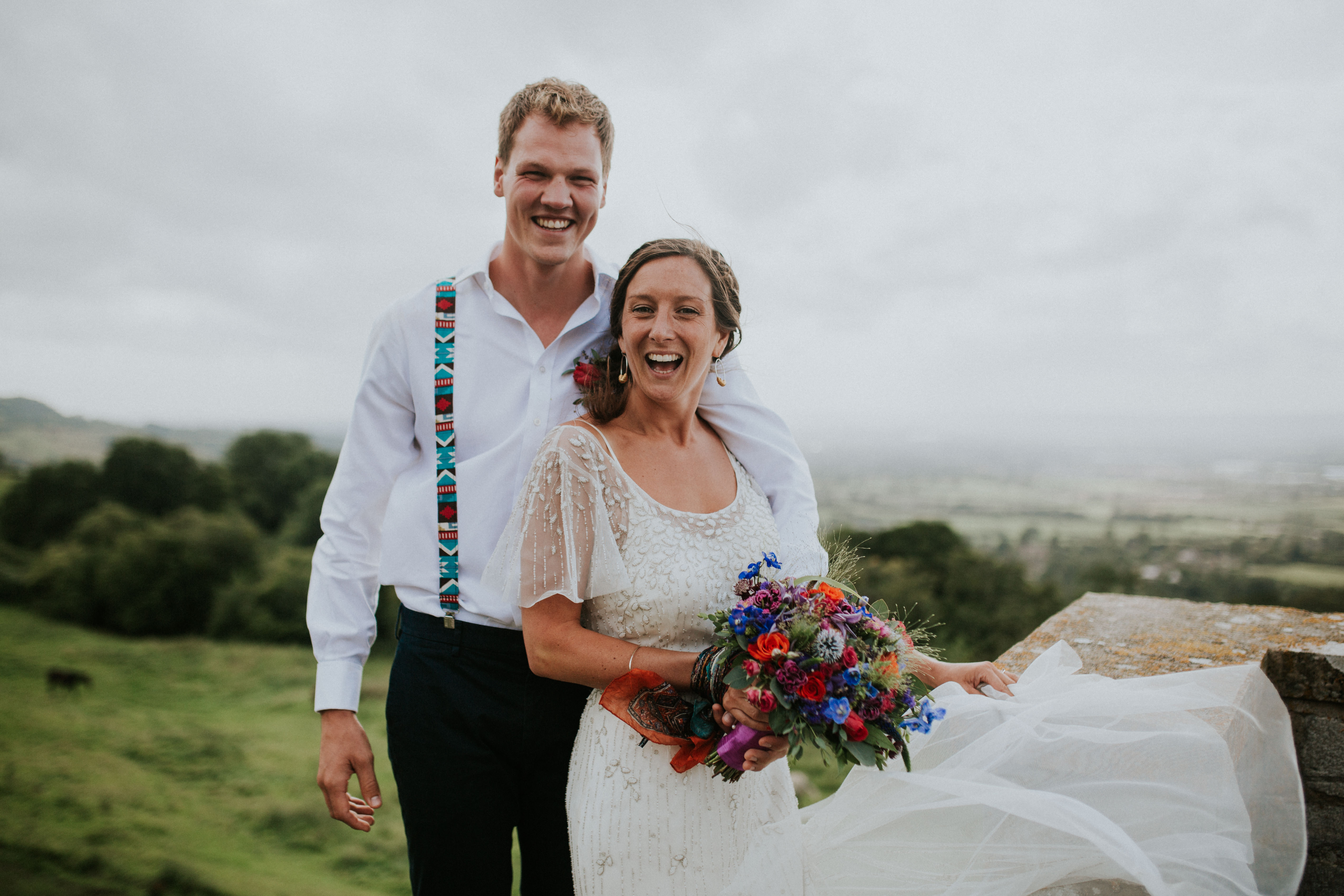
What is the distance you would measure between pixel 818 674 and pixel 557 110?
1846 millimetres

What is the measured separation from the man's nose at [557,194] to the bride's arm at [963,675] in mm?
1817

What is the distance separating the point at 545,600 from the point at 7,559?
51.4 ft

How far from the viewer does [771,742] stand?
5.28 feet

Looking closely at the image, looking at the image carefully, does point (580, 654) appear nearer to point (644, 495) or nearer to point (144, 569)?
point (644, 495)

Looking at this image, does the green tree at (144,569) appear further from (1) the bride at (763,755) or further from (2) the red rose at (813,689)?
(2) the red rose at (813,689)

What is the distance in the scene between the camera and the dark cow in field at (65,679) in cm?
1155

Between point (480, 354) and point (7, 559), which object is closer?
point (480, 354)

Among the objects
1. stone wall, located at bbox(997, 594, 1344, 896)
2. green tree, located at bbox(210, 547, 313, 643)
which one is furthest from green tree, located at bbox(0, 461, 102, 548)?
stone wall, located at bbox(997, 594, 1344, 896)

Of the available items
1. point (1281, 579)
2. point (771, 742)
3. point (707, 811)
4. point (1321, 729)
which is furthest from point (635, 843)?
point (1281, 579)

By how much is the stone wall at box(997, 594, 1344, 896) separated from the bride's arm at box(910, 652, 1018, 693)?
0.39m

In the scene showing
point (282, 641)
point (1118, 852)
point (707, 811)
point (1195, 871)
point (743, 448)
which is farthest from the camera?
point (282, 641)

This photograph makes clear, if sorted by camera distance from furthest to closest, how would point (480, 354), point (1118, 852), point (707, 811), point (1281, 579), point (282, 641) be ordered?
point (282, 641) < point (1281, 579) < point (480, 354) < point (707, 811) < point (1118, 852)

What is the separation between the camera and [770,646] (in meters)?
1.57

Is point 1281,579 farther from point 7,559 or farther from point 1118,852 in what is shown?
point 7,559
